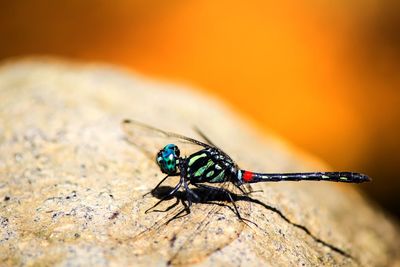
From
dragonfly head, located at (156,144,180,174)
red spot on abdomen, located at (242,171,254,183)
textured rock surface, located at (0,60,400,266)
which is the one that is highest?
red spot on abdomen, located at (242,171,254,183)

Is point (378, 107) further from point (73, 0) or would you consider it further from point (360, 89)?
point (73, 0)

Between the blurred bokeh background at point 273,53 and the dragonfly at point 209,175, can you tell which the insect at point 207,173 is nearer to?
the dragonfly at point 209,175

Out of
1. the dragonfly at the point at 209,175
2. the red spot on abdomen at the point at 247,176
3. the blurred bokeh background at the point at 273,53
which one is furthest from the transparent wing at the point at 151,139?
the blurred bokeh background at the point at 273,53

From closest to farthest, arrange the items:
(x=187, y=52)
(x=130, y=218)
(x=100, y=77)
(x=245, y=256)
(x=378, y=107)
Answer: (x=245, y=256)
(x=130, y=218)
(x=100, y=77)
(x=378, y=107)
(x=187, y=52)

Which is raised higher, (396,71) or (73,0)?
(396,71)

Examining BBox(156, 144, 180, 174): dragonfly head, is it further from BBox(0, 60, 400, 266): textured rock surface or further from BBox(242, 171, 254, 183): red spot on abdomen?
BBox(242, 171, 254, 183): red spot on abdomen

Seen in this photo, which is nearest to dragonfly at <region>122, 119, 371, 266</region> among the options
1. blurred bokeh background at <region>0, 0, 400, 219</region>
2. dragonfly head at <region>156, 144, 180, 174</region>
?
dragonfly head at <region>156, 144, 180, 174</region>

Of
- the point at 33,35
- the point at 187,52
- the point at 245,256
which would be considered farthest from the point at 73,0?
the point at 245,256
